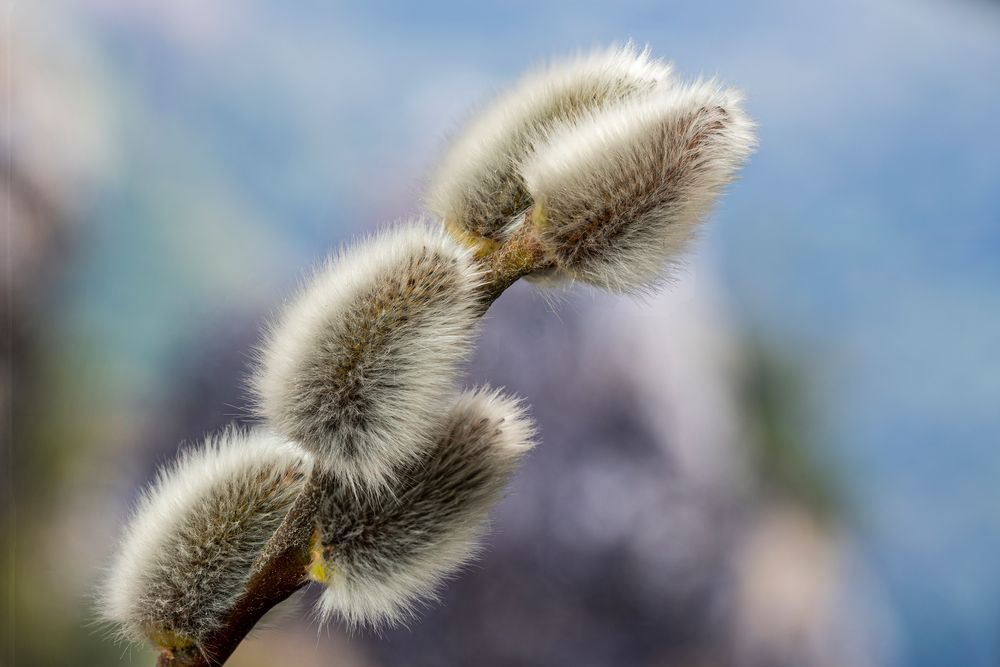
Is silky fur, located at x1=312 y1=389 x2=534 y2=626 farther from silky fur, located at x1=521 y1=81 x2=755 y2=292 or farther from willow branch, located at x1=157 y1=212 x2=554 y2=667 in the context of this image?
silky fur, located at x1=521 y1=81 x2=755 y2=292

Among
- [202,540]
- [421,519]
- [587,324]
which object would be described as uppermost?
[587,324]

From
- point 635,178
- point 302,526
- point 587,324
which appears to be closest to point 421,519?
point 302,526

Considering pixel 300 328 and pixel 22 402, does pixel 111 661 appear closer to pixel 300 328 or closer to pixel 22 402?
pixel 22 402

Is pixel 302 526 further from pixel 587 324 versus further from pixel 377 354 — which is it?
pixel 587 324

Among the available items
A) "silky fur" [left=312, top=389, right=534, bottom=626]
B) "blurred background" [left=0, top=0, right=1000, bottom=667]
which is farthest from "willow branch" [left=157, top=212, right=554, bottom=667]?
"blurred background" [left=0, top=0, right=1000, bottom=667]

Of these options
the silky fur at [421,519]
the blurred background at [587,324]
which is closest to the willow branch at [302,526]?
the silky fur at [421,519]

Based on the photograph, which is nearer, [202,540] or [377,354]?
[377,354]

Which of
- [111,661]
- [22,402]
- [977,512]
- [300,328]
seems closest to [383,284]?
[300,328]
